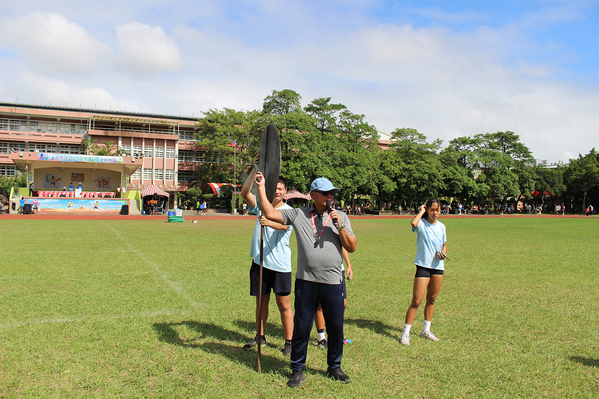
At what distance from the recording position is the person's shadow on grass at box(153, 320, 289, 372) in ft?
13.7

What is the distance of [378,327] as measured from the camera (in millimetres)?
5398

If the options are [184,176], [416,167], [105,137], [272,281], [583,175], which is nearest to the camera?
[272,281]

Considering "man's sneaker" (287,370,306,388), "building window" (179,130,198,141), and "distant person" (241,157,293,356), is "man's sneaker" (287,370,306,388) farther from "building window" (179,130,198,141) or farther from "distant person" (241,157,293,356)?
"building window" (179,130,198,141)

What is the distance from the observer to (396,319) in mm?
5754

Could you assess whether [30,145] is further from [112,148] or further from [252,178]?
[252,178]

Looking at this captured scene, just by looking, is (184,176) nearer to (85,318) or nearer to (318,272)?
(85,318)

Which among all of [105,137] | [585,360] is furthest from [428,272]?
[105,137]

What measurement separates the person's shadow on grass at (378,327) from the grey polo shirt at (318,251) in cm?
185

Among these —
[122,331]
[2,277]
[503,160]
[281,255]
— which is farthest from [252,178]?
[503,160]

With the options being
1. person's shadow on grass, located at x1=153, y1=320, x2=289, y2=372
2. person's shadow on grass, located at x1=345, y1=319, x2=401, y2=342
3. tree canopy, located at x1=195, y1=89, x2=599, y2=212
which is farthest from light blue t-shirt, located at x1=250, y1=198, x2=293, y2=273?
tree canopy, located at x1=195, y1=89, x2=599, y2=212

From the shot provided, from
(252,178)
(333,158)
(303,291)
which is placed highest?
(333,158)

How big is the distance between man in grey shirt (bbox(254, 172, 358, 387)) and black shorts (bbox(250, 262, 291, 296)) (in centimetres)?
61

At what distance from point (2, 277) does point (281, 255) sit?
6634 millimetres

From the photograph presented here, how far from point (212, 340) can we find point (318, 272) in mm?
1892
